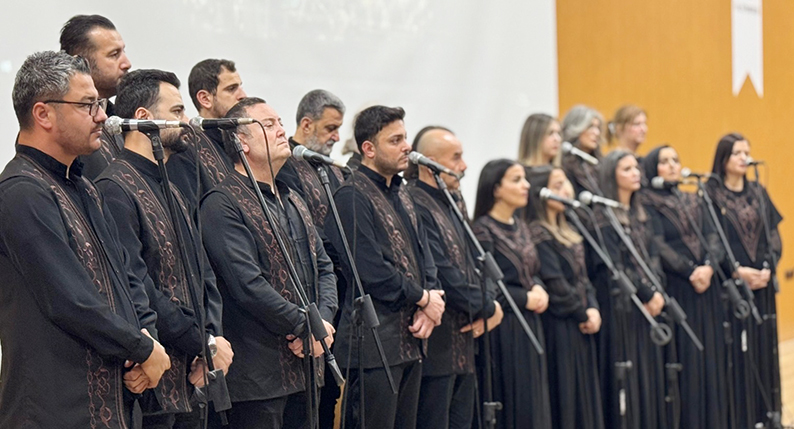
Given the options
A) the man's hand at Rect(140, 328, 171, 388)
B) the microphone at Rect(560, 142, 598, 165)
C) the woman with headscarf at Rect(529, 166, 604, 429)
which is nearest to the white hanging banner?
the microphone at Rect(560, 142, 598, 165)

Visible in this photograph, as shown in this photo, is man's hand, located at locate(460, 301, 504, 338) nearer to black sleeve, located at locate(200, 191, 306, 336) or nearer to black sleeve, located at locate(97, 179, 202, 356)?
black sleeve, located at locate(200, 191, 306, 336)

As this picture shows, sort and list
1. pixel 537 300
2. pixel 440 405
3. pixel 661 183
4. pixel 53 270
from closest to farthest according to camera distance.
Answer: pixel 53 270, pixel 440 405, pixel 537 300, pixel 661 183

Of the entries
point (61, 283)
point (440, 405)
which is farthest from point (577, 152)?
point (61, 283)

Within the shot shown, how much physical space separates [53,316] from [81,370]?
0.15m

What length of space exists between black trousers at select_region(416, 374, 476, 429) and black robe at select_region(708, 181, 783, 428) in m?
2.27

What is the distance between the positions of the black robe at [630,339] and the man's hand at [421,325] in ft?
4.67

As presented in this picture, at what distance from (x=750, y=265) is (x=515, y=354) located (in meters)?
1.99

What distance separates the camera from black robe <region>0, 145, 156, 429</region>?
7.89 feet

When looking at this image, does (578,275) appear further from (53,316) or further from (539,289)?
(53,316)

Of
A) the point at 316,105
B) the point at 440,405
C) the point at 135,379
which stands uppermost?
the point at 316,105

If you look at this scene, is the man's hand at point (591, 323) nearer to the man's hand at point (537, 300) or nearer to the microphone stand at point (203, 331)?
the man's hand at point (537, 300)

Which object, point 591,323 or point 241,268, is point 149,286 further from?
point 591,323

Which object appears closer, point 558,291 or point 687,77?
point 558,291

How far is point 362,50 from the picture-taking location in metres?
5.11
